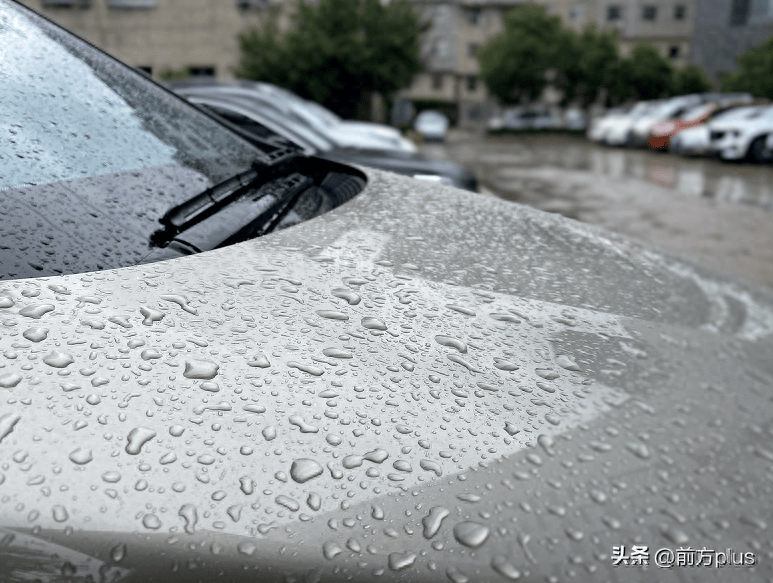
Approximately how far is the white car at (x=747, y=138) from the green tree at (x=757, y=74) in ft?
47.7

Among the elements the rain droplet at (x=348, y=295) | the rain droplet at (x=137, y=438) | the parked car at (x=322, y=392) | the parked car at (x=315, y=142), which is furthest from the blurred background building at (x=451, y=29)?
the rain droplet at (x=137, y=438)

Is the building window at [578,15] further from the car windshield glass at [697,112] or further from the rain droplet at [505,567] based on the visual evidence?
the rain droplet at [505,567]

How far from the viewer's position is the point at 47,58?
1615 millimetres

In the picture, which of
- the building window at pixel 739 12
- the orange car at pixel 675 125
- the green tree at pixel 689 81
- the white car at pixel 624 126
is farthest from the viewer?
the building window at pixel 739 12

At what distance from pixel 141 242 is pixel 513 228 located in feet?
2.99

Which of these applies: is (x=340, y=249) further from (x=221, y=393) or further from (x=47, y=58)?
(x=47, y=58)

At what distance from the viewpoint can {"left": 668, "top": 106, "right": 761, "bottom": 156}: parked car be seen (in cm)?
1684

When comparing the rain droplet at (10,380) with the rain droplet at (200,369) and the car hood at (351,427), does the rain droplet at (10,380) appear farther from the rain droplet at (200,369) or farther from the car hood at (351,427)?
the rain droplet at (200,369)

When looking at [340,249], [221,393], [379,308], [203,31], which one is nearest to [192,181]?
[340,249]

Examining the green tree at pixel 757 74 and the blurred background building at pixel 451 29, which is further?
the green tree at pixel 757 74

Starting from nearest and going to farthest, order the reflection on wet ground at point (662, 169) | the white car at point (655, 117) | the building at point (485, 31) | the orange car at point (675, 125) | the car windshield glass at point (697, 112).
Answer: the reflection on wet ground at point (662, 169) → the orange car at point (675, 125) → the car windshield glass at point (697, 112) → the white car at point (655, 117) → the building at point (485, 31)

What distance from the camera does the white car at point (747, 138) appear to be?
15.5 m

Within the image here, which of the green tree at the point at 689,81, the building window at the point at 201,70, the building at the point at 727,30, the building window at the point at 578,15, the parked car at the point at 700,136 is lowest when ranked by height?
the parked car at the point at 700,136

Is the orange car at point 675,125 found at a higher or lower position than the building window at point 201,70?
lower
